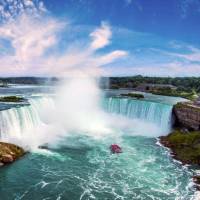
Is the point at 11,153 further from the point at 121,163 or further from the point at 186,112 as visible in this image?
the point at 186,112

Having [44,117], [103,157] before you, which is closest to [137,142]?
[103,157]

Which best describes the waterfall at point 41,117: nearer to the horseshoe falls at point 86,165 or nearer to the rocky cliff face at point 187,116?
the horseshoe falls at point 86,165

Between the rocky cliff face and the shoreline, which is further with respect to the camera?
the rocky cliff face

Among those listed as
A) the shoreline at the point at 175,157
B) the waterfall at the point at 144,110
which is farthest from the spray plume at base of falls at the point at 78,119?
the shoreline at the point at 175,157

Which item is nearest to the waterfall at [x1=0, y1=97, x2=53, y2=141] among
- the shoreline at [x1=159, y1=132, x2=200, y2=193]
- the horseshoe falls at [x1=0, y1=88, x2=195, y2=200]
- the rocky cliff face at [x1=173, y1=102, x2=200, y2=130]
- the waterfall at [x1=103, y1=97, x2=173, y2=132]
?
the horseshoe falls at [x1=0, y1=88, x2=195, y2=200]

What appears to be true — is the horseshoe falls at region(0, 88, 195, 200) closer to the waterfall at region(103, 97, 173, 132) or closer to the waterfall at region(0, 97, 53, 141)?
the waterfall at region(0, 97, 53, 141)

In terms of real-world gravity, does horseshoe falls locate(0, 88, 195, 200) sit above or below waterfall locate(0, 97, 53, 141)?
below
